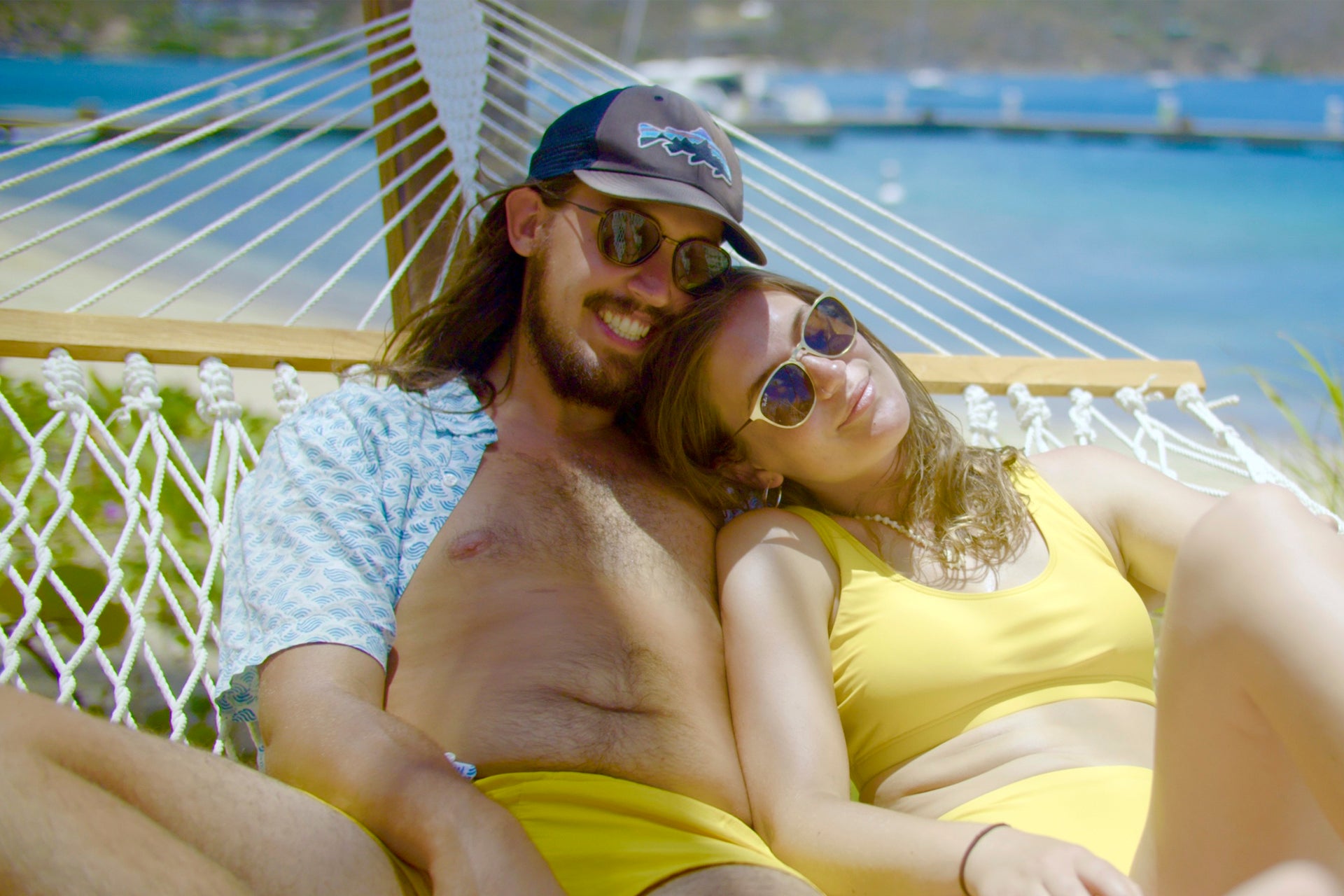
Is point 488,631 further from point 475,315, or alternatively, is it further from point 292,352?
point 292,352

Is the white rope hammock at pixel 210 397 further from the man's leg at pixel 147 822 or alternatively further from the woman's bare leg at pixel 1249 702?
the woman's bare leg at pixel 1249 702

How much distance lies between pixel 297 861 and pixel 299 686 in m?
0.26

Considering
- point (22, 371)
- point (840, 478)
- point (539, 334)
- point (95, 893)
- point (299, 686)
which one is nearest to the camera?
point (95, 893)

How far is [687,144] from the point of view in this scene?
1558 millimetres

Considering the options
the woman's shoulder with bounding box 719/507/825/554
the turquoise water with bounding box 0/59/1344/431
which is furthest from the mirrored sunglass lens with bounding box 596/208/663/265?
the turquoise water with bounding box 0/59/1344/431

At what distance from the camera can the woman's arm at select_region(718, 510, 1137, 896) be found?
932 millimetres

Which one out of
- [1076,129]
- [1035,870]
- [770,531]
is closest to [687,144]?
[770,531]

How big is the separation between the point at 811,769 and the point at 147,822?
0.68m

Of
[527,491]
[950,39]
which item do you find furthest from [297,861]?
[950,39]

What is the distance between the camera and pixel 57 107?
56.7 ft

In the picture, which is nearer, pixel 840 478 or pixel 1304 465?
pixel 840 478

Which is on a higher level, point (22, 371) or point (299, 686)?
point (299, 686)

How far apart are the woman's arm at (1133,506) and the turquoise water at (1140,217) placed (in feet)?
17.5

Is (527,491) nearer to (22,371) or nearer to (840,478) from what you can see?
(840,478)
